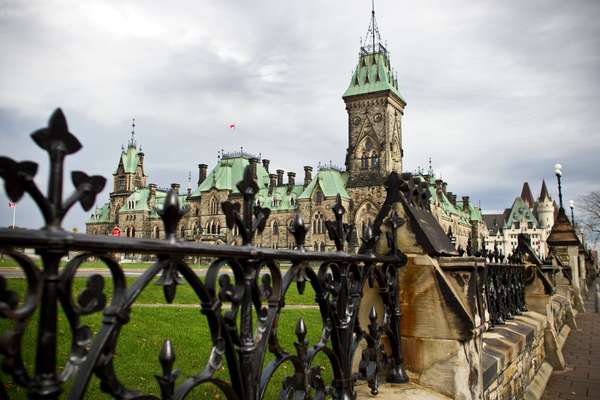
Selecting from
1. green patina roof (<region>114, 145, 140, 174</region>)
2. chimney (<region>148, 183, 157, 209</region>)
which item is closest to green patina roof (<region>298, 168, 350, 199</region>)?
chimney (<region>148, 183, 157, 209</region>)

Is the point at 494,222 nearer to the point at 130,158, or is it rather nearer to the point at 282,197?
the point at 282,197

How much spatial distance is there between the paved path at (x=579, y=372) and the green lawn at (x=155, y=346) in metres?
3.10

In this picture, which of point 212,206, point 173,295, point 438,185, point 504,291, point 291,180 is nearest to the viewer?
point 173,295

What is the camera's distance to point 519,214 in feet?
368

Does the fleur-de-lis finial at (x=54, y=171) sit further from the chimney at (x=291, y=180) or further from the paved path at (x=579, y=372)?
the chimney at (x=291, y=180)

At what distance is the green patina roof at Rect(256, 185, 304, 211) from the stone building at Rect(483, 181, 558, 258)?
182 ft

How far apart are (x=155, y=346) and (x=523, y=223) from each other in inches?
4563

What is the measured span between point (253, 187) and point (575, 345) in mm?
10677

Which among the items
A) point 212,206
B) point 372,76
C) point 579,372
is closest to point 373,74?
point 372,76

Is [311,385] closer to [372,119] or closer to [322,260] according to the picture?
[322,260]

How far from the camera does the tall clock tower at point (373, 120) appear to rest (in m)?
60.6

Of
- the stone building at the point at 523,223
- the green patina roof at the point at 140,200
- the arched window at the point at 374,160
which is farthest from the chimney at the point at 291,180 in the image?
the stone building at the point at 523,223

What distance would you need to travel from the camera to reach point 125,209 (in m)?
76.3

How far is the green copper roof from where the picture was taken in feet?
203
